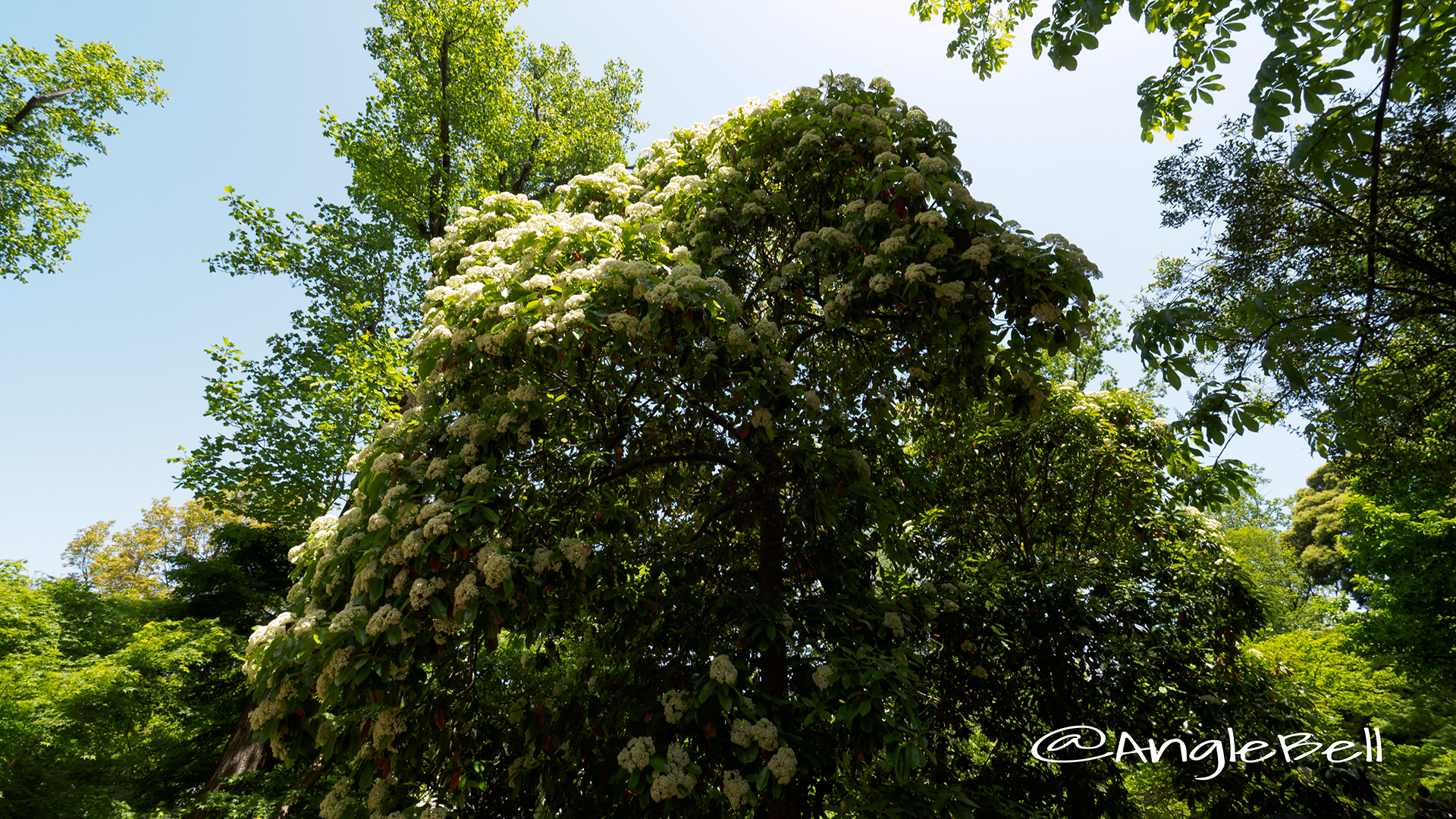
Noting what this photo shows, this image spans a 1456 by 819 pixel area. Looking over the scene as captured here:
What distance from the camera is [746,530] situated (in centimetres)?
532

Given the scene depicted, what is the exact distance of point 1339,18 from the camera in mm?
2826

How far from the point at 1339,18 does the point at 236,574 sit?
49.1 ft

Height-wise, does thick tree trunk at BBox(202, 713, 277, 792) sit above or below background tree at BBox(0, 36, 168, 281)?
below

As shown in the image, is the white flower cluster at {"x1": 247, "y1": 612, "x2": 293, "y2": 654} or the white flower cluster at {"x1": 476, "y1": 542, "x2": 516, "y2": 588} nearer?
the white flower cluster at {"x1": 476, "y1": 542, "x2": 516, "y2": 588}

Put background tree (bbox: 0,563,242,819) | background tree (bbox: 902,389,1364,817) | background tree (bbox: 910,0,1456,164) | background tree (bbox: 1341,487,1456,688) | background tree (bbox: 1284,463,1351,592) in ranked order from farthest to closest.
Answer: background tree (bbox: 1284,463,1351,592) < background tree (bbox: 1341,487,1456,688) < background tree (bbox: 0,563,242,819) < background tree (bbox: 902,389,1364,817) < background tree (bbox: 910,0,1456,164)

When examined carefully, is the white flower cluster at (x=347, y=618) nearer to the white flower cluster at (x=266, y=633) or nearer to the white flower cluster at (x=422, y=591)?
the white flower cluster at (x=422, y=591)

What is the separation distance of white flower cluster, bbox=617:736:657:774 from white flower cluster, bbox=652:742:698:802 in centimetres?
8

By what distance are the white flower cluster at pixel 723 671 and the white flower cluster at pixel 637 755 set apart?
0.49 metres

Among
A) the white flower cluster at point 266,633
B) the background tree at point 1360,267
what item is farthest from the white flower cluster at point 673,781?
the background tree at point 1360,267

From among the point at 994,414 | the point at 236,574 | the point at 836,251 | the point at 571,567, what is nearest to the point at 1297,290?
the point at 994,414

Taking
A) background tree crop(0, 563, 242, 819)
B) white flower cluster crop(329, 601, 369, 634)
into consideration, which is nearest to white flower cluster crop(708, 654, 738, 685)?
white flower cluster crop(329, 601, 369, 634)

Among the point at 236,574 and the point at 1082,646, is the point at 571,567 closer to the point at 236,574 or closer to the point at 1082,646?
the point at 1082,646
